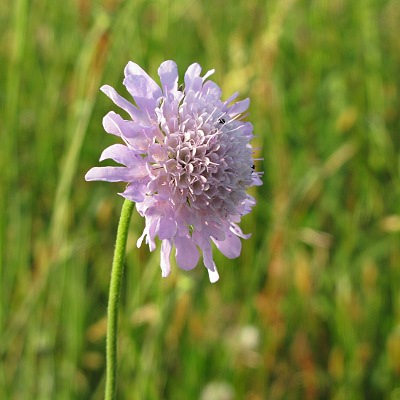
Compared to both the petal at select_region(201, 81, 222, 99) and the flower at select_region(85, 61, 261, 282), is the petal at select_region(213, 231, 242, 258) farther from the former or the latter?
the petal at select_region(201, 81, 222, 99)

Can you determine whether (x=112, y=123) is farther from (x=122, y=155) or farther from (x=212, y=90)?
(x=212, y=90)

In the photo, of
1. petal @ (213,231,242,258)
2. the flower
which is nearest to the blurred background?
petal @ (213,231,242,258)

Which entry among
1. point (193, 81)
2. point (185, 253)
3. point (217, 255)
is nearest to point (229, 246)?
point (185, 253)

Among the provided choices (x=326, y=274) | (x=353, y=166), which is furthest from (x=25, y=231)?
(x=353, y=166)

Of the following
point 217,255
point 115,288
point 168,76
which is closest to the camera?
point 115,288

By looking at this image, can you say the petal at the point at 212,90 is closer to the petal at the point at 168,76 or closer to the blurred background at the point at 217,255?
the petal at the point at 168,76
